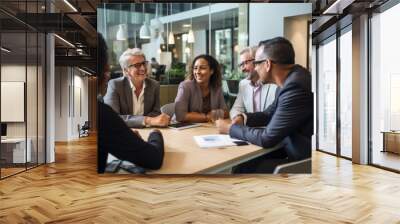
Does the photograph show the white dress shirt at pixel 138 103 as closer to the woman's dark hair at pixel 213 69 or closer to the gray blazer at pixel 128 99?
the gray blazer at pixel 128 99

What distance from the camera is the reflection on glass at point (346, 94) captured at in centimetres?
871

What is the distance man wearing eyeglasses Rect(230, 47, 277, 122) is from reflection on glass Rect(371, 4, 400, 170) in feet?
8.61

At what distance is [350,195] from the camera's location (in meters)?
5.09

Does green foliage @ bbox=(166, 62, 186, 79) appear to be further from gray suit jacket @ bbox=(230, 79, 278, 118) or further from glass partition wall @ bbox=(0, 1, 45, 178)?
glass partition wall @ bbox=(0, 1, 45, 178)

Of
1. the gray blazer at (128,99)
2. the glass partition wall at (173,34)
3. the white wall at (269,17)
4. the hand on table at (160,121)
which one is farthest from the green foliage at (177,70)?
the white wall at (269,17)

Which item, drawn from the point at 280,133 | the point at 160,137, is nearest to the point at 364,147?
the point at 280,133

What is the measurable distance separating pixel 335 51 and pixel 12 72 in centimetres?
692

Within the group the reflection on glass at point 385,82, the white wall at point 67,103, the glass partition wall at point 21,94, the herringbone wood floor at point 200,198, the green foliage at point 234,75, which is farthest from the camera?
the white wall at point 67,103

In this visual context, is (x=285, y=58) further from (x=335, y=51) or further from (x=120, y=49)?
(x=335, y=51)

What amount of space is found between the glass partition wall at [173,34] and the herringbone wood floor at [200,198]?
135 centimetres

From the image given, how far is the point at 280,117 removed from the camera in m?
5.64

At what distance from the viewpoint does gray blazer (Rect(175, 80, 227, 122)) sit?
19.0ft

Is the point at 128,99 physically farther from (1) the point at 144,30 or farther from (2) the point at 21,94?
(2) the point at 21,94

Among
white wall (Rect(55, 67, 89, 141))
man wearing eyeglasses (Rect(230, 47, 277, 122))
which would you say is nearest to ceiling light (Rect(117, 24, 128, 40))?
man wearing eyeglasses (Rect(230, 47, 277, 122))
